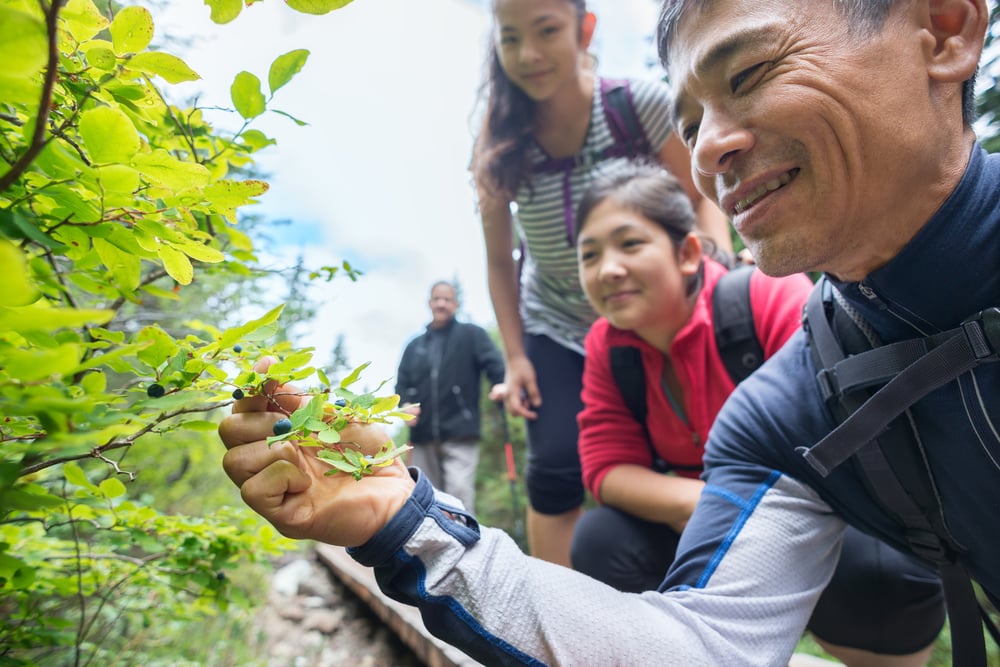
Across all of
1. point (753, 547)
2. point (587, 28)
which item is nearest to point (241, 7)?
point (753, 547)

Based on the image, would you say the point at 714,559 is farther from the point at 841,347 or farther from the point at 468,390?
the point at 468,390

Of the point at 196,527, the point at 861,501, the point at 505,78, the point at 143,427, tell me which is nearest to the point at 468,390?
the point at 505,78

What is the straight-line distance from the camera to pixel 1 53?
43cm

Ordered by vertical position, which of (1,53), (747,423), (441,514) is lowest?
(441,514)

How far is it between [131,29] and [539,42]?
6.09ft

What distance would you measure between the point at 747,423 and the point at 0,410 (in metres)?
1.36

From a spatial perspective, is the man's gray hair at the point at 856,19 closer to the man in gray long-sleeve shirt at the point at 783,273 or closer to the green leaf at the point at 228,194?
the man in gray long-sleeve shirt at the point at 783,273

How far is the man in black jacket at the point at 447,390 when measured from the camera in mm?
5113

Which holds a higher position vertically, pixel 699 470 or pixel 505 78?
pixel 505 78

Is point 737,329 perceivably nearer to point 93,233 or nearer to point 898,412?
point 898,412

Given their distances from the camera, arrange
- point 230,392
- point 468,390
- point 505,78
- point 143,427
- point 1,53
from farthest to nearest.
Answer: point 468,390 → point 505,78 → point 230,392 → point 143,427 → point 1,53

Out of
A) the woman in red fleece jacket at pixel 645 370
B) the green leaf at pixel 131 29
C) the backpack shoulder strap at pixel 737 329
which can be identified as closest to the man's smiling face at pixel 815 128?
the backpack shoulder strap at pixel 737 329

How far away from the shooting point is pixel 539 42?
7.39ft

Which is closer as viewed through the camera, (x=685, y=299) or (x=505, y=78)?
(x=685, y=299)
